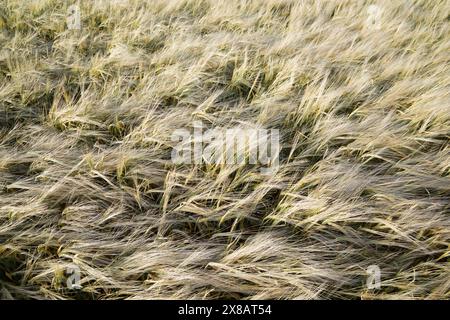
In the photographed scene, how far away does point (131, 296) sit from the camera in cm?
151

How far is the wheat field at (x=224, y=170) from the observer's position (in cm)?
156

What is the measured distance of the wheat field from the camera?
5.12 ft

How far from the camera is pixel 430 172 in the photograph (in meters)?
1.91

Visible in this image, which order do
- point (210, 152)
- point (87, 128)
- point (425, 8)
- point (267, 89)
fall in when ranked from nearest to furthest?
point (210, 152) → point (87, 128) → point (267, 89) → point (425, 8)

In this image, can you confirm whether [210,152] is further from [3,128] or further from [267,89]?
[3,128]

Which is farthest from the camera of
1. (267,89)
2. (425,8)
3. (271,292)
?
(425,8)

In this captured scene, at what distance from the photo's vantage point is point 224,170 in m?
1.93
